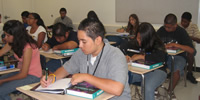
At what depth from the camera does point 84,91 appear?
1414mm

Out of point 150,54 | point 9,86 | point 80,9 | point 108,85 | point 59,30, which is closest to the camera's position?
point 108,85

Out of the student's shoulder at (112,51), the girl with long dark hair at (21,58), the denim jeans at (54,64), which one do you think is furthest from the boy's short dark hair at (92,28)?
the denim jeans at (54,64)

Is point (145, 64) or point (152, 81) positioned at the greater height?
point (145, 64)

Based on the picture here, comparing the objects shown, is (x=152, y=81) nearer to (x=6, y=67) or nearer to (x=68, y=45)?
(x=68, y=45)

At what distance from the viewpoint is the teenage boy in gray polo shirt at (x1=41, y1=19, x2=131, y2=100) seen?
1406 mm

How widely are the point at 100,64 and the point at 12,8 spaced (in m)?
A: 7.78

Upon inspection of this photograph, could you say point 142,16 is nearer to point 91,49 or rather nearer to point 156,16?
point 156,16

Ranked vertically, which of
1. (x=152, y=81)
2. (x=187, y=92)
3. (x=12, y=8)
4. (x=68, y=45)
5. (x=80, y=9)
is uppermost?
(x=12, y=8)

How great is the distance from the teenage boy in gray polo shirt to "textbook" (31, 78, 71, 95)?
44 mm

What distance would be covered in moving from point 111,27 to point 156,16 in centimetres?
151

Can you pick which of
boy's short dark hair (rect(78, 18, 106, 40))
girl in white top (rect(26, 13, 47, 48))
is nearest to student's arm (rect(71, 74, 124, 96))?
boy's short dark hair (rect(78, 18, 106, 40))

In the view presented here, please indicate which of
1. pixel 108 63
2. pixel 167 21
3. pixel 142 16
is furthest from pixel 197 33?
pixel 108 63

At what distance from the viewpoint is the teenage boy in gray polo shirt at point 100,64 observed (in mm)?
1406

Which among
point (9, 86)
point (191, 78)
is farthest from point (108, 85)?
point (191, 78)
